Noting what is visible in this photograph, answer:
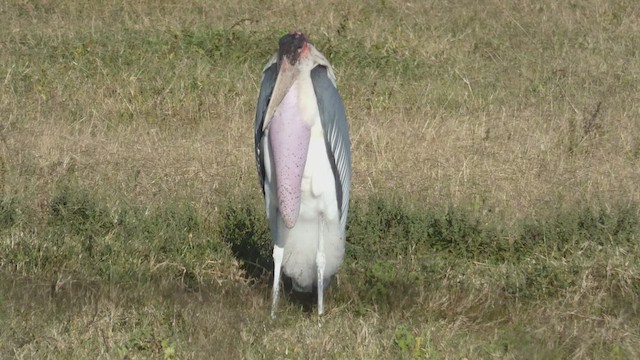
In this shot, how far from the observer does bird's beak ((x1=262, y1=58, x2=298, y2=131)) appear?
4.47 meters


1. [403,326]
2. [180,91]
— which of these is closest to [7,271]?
[403,326]

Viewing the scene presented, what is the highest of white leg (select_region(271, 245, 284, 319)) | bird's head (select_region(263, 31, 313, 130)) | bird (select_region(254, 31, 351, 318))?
bird's head (select_region(263, 31, 313, 130))

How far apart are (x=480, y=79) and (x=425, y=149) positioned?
168 centimetres

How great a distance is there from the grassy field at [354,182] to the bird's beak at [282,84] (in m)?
0.74

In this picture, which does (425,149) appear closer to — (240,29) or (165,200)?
(165,200)

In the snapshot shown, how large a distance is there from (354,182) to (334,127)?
5.32ft

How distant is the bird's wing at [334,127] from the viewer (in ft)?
15.0

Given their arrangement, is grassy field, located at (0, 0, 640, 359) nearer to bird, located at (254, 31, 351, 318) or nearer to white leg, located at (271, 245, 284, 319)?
white leg, located at (271, 245, 284, 319)

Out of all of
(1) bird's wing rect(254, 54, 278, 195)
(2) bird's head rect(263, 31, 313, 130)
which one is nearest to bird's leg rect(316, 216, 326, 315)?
(1) bird's wing rect(254, 54, 278, 195)

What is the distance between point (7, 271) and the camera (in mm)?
4820

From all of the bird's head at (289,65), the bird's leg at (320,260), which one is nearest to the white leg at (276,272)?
the bird's leg at (320,260)

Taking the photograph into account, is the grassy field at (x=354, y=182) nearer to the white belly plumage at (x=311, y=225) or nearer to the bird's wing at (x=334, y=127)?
the white belly plumage at (x=311, y=225)

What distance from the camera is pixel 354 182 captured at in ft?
20.4

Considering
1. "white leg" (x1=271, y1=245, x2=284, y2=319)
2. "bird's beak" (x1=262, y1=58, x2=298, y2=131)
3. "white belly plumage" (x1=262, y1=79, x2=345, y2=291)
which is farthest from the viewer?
"white leg" (x1=271, y1=245, x2=284, y2=319)
